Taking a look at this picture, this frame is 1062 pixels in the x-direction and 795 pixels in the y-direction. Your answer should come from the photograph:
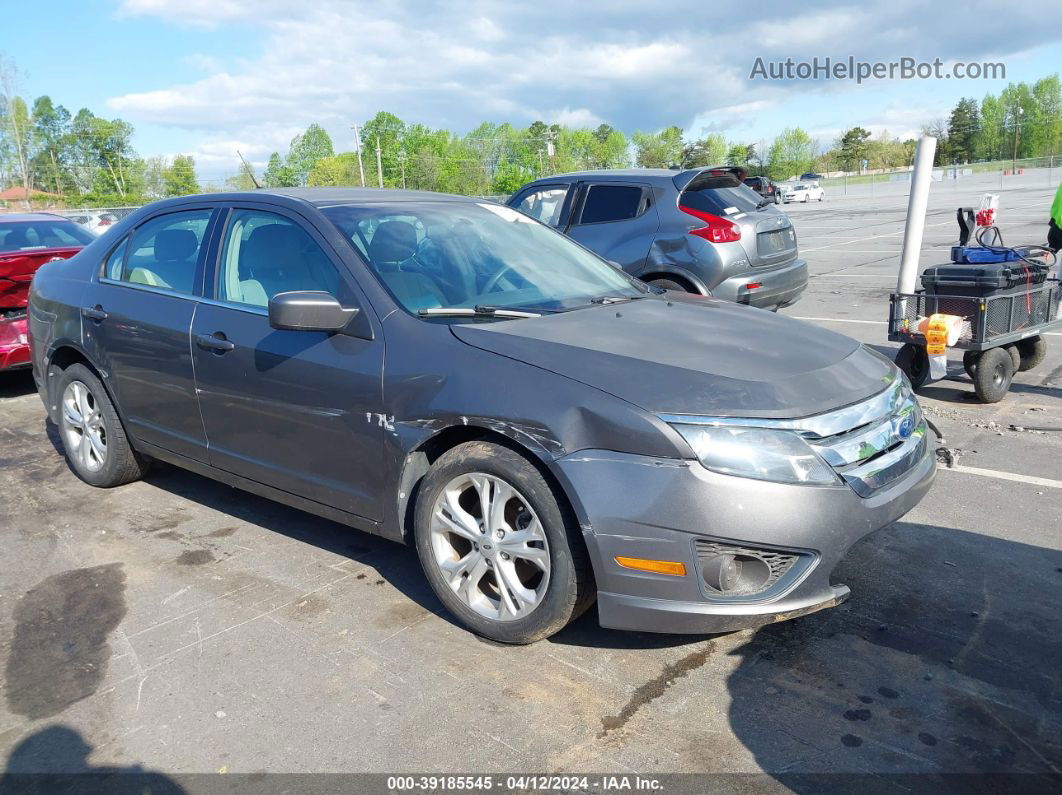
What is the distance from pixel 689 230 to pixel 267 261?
4842mm

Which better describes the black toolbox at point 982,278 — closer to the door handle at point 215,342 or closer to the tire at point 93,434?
the door handle at point 215,342

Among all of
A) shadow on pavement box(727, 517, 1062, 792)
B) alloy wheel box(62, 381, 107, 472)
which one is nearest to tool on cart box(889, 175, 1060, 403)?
shadow on pavement box(727, 517, 1062, 792)

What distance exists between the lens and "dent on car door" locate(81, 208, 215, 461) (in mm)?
4367

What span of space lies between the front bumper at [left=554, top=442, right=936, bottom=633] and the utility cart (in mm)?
3912

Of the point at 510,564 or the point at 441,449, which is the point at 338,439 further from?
the point at 510,564

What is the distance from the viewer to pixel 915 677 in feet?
9.83

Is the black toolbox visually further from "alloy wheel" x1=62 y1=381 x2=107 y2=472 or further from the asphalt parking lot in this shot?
"alloy wheel" x1=62 y1=381 x2=107 y2=472

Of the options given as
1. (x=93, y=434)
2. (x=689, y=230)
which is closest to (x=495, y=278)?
(x=93, y=434)

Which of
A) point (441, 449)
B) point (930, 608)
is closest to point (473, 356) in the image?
point (441, 449)

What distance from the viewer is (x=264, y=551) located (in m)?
4.30

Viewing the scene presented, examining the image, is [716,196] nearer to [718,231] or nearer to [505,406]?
[718,231]

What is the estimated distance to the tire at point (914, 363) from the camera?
6.79m

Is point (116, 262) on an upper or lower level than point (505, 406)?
upper

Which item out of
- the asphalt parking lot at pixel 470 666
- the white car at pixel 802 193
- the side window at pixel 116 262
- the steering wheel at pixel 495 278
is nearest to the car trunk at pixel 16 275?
the side window at pixel 116 262
